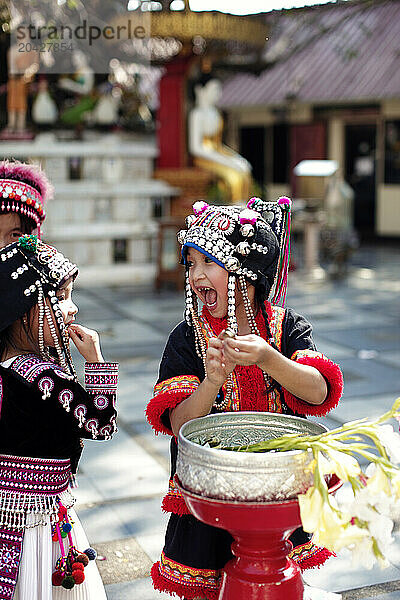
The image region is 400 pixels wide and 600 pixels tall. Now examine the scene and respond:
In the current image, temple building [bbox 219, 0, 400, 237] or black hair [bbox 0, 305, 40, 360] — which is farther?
temple building [bbox 219, 0, 400, 237]

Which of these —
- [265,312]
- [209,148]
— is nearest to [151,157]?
[209,148]

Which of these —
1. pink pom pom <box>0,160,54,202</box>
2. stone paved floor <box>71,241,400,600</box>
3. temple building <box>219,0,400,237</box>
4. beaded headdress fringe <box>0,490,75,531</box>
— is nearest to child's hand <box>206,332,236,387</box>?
beaded headdress fringe <box>0,490,75,531</box>

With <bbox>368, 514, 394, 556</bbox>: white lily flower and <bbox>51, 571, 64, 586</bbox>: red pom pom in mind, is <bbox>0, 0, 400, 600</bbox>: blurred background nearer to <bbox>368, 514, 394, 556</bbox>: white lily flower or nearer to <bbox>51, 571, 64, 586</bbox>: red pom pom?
<bbox>51, 571, 64, 586</bbox>: red pom pom

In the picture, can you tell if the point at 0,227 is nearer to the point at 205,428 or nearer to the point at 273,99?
the point at 205,428

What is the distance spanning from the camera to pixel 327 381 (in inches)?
90.3

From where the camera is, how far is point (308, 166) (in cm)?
1245

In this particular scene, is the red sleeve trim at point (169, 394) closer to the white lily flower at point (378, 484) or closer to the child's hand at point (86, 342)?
the child's hand at point (86, 342)

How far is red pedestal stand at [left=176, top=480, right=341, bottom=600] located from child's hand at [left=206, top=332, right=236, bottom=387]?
30cm

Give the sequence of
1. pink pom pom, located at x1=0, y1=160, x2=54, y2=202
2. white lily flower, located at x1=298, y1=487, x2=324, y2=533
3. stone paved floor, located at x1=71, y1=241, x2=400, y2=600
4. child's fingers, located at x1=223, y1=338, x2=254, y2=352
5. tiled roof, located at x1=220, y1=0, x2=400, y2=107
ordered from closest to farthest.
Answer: white lily flower, located at x1=298, y1=487, x2=324, y2=533 < child's fingers, located at x1=223, y1=338, x2=254, y2=352 < stone paved floor, located at x1=71, y1=241, x2=400, y2=600 < pink pom pom, located at x1=0, y1=160, x2=54, y2=202 < tiled roof, located at x1=220, y1=0, x2=400, y2=107

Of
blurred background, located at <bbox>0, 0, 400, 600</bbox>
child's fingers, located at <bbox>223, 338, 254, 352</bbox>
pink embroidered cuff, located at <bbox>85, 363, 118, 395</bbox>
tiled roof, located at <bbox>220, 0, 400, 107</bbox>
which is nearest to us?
child's fingers, located at <bbox>223, 338, 254, 352</bbox>

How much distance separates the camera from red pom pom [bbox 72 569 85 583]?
2309 millimetres

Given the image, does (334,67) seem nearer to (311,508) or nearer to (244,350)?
(244,350)

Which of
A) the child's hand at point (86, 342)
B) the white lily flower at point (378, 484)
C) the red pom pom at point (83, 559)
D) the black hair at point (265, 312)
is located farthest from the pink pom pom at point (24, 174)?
the white lily flower at point (378, 484)

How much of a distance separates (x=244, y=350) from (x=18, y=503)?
0.79m
